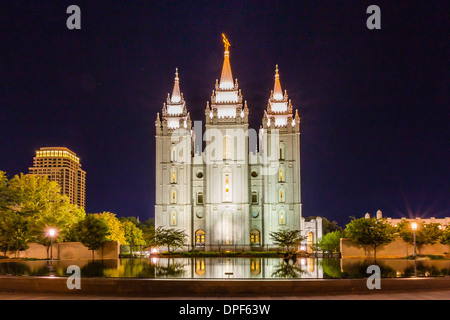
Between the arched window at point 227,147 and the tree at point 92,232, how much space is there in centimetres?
3034

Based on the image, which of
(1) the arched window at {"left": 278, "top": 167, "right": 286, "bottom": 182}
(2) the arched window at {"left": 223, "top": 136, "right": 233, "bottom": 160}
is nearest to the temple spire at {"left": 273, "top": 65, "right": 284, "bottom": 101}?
(2) the arched window at {"left": 223, "top": 136, "right": 233, "bottom": 160}

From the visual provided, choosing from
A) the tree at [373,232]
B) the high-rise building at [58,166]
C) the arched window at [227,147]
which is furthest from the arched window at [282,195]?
the high-rise building at [58,166]

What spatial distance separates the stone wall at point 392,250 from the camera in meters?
31.8

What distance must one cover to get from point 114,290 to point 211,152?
158ft

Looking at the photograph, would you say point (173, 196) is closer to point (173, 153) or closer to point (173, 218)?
point (173, 218)

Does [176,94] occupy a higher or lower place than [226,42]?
lower

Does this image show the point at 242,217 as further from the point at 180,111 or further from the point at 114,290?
the point at 114,290

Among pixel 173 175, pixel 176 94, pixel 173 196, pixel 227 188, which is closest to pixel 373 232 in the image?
pixel 227 188

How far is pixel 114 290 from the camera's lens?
14797mm

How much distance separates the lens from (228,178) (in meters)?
62.2

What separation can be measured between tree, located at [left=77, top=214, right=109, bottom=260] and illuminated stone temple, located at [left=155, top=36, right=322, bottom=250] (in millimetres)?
28376

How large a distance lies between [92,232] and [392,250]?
19585 millimetres

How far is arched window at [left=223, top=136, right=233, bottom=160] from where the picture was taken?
62.4m

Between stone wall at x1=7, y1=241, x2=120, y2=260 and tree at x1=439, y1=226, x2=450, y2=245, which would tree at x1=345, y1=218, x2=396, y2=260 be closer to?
tree at x1=439, y1=226, x2=450, y2=245
